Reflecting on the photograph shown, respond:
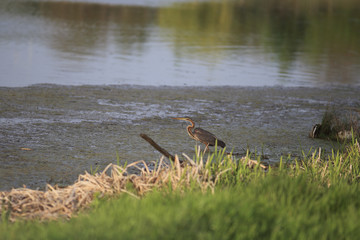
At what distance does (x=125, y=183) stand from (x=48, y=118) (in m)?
3.98

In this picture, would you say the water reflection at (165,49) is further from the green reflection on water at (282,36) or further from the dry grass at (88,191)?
the dry grass at (88,191)

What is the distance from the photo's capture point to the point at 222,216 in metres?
3.37

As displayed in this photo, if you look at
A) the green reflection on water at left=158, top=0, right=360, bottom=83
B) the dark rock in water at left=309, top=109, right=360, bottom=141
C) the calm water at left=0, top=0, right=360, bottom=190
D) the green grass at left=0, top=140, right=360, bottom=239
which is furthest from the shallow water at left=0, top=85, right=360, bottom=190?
the green reflection on water at left=158, top=0, right=360, bottom=83

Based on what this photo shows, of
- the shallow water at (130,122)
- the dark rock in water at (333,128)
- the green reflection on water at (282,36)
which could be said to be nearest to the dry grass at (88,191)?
the shallow water at (130,122)

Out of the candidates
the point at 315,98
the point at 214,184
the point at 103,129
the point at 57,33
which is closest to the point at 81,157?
the point at 103,129

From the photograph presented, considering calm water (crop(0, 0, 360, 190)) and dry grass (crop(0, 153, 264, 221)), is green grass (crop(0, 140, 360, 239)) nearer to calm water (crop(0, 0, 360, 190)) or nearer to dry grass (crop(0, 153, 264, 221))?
dry grass (crop(0, 153, 264, 221))

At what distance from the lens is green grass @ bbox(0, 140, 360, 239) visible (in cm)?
316

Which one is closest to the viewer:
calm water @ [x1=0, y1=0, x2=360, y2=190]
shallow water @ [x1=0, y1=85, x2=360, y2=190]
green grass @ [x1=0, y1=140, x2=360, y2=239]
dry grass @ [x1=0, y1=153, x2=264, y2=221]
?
green grass @ [x1=0, y1=140, x2=360, y2=239]

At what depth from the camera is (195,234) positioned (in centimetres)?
315

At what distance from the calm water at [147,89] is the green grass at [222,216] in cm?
200

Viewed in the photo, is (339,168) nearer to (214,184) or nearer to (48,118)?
(214,184)

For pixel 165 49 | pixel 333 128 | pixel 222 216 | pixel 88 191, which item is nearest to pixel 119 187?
pixel 88 191

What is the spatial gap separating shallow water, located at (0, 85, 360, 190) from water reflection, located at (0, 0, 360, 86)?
58.6 inches

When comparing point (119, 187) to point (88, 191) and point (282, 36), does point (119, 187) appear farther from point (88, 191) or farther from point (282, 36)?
point (282, 36)
